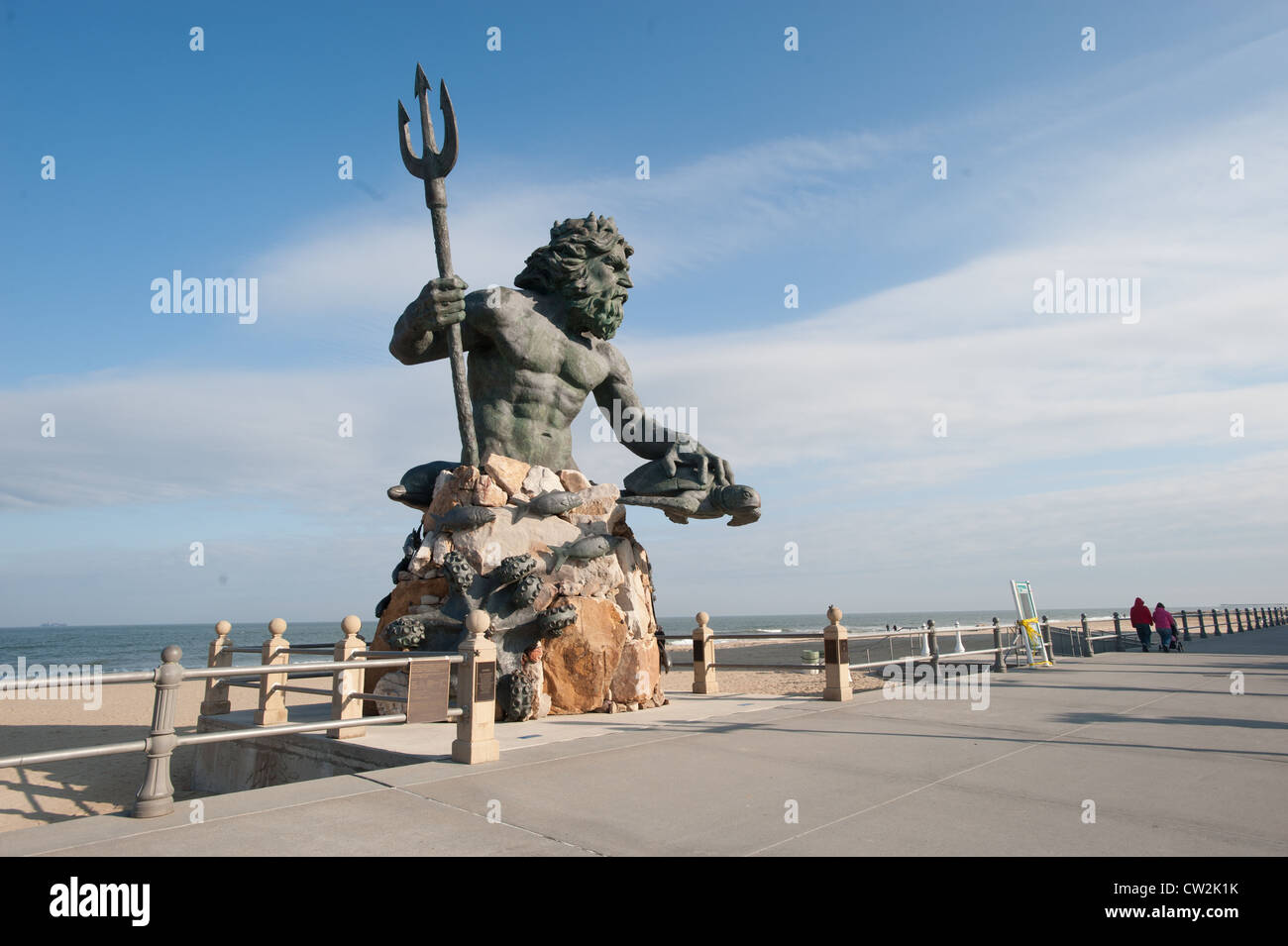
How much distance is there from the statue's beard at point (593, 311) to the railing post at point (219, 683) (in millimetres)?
4738

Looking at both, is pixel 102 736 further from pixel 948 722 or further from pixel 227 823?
pixel 948 722

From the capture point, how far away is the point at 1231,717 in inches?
264

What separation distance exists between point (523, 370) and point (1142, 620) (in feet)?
54.0

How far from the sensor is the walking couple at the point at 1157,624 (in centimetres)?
1714

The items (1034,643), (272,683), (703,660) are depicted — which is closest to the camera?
(272,683)

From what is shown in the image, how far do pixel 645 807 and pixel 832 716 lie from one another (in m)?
3.80

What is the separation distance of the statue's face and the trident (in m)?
1.45

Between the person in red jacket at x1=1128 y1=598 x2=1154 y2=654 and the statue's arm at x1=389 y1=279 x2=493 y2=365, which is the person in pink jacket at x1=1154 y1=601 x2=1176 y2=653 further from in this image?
the statue's arm at x1=389 y1=279 x2=493 y2=365

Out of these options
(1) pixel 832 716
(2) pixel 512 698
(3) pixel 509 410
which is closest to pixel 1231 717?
(1) pixel 832 716

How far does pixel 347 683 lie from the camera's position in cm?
582

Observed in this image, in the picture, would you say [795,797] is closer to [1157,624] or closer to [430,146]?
[430,146]

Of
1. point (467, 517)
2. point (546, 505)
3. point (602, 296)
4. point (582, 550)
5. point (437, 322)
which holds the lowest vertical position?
point (582, 550)

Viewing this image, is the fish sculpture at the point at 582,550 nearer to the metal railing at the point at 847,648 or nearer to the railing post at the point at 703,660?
the metal railing at the point at 847,648

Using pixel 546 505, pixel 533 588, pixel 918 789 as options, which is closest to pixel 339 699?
pixel 533 588
